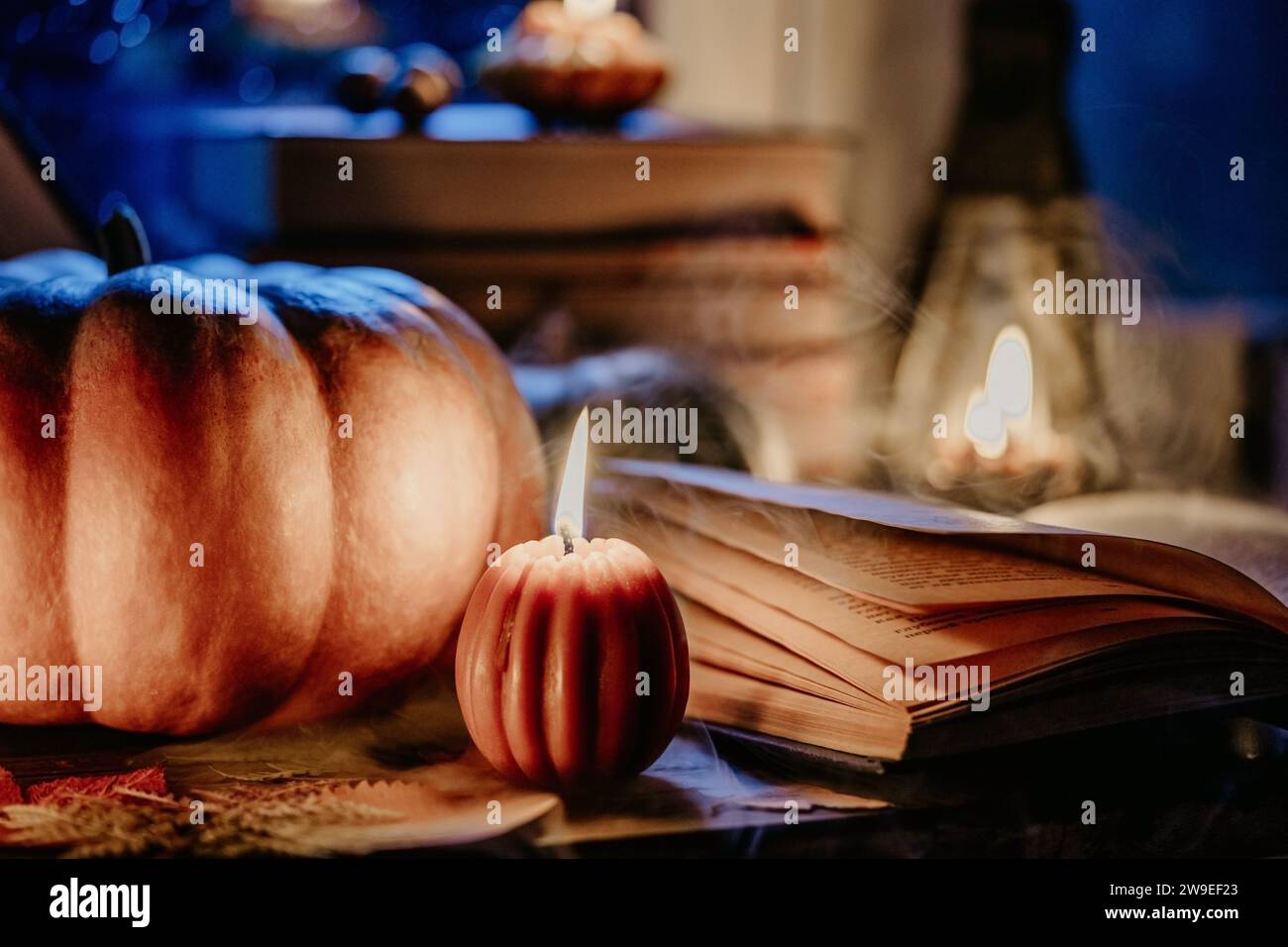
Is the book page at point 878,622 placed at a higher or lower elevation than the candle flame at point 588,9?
lower

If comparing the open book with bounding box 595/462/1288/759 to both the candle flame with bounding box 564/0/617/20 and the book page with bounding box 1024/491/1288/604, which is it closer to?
the book page with bounding box 1024/491/1288/604

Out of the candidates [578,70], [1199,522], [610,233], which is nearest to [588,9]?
[578,70]

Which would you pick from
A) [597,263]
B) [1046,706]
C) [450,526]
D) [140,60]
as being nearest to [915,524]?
[1046,706]

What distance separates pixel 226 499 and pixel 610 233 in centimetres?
67

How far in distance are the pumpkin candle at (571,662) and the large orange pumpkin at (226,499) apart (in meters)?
0.08

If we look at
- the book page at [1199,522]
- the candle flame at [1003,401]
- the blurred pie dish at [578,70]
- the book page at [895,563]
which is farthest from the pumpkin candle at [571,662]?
the blurred pie dish at [578,70]

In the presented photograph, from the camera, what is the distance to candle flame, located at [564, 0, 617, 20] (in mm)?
1248

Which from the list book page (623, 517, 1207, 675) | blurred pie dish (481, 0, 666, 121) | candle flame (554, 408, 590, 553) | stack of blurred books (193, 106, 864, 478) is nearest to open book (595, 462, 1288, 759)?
book page (623, 517, 1207, 675)

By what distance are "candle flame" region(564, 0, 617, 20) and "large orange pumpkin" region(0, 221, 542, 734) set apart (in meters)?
0.78

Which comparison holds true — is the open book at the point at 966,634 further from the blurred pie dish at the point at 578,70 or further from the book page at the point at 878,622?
the blurred pie dish at the point at 578,70

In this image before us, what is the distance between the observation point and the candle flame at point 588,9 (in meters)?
1.25

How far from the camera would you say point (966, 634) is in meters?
0.52
